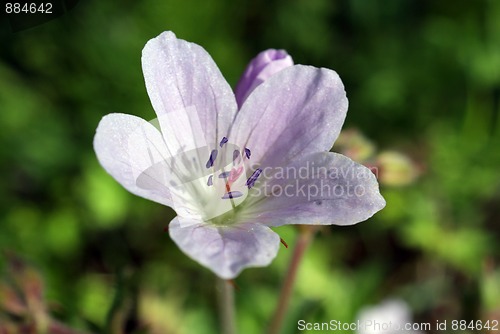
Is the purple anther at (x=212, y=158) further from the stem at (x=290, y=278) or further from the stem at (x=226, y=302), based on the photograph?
the stem at (x=290, y=278)

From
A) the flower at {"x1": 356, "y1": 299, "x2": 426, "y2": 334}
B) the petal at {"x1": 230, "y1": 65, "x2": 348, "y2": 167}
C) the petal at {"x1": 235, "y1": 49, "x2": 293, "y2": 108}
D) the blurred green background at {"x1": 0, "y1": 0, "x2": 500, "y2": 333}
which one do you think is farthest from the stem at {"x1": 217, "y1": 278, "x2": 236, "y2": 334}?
the blurred green background at {"x1": 0, "y1": 0, "x2": 500, "y2": 333}

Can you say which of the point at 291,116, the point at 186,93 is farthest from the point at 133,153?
the point at 291,116

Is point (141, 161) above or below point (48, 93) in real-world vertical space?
above

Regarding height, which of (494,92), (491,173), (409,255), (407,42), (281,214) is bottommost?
(409,255)

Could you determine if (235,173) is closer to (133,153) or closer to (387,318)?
(133,153)

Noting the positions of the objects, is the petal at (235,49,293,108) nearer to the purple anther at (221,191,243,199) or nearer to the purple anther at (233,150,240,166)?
the purple anther at (233,150,240,166)

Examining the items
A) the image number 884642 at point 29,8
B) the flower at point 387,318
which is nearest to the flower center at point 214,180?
the flower at point 387,318

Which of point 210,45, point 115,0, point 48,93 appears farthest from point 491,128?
point 48,93

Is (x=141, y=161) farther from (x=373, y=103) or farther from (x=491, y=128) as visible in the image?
(x=491, y=128)
